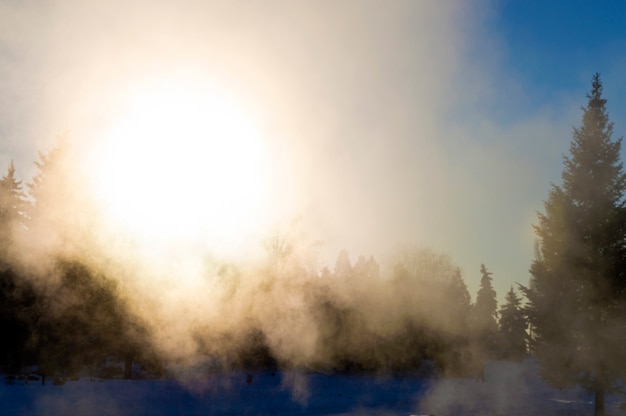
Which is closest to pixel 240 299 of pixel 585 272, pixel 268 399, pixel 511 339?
pixel 268 399

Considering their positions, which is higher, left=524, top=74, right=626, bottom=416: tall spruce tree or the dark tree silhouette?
left=524, top=74, right=626, bottom=416: tall spruce tree

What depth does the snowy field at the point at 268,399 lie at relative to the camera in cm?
1273

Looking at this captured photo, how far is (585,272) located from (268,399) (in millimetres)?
12088

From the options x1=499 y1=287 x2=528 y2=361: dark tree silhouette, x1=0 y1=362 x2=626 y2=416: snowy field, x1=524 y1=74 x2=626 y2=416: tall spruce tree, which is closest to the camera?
x1=0 y1=362 x2=626 y2=416: snowy field

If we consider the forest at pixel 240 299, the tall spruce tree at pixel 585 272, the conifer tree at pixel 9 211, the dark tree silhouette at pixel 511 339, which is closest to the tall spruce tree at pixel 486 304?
the dark tree silhouette at pixel 511 339

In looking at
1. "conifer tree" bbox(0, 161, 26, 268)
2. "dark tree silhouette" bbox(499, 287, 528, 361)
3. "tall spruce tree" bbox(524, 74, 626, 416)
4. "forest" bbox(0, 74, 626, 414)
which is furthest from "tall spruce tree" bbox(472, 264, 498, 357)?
"conifer tree" bbox(0, 161, 26, 268)

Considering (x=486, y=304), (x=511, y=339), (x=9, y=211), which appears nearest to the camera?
(x=9, y=211)

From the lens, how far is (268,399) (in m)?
16.5

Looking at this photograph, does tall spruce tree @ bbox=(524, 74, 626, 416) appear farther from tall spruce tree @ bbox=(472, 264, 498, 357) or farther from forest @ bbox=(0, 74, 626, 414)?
tall spruce tree @ bbox=(472, 264, 498, 357)

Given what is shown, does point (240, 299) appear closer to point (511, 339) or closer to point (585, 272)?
point (585, 272)

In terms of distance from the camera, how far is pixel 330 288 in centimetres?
2975

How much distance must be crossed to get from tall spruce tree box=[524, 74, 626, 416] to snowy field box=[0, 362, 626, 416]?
2040 millimetres

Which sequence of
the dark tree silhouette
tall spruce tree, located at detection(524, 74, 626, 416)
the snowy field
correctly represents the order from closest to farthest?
the snowy field → tall spruce tree, located at detection(524, 74, 626, 416) → the dark tree silhouette

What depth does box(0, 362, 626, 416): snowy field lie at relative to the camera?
12.7 metres
